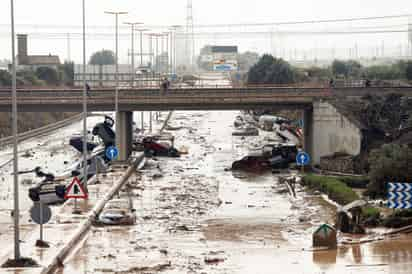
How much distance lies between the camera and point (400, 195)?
3084 cm

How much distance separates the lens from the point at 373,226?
105 feet

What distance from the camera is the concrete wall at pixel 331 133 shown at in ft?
172

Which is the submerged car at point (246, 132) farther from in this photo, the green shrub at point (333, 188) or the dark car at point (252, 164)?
the green shrub at point (333, 188)

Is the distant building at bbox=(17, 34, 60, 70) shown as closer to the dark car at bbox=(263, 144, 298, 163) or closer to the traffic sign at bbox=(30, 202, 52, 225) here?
the dark car at bbox=(263, 144, 298, 163)

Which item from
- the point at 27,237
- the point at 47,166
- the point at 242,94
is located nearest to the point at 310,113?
the point at 242,94

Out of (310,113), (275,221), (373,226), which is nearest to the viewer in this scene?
(373,226)

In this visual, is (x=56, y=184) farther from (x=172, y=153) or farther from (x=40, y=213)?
(x=172, y=153)

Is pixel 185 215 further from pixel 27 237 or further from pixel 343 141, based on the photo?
pixel 343 141

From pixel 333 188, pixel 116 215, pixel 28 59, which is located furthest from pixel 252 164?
pixel 28 59

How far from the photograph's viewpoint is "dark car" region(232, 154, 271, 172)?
182 feet

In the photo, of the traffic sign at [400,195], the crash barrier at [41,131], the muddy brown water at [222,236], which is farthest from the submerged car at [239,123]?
the traffic sign at [400,195]

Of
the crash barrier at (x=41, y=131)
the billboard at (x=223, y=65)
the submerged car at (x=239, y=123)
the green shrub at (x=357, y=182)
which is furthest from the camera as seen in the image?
the billboard at (x=223, y=65)

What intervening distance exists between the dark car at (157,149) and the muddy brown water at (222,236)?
9.27 metres

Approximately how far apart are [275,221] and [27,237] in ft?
31.9
